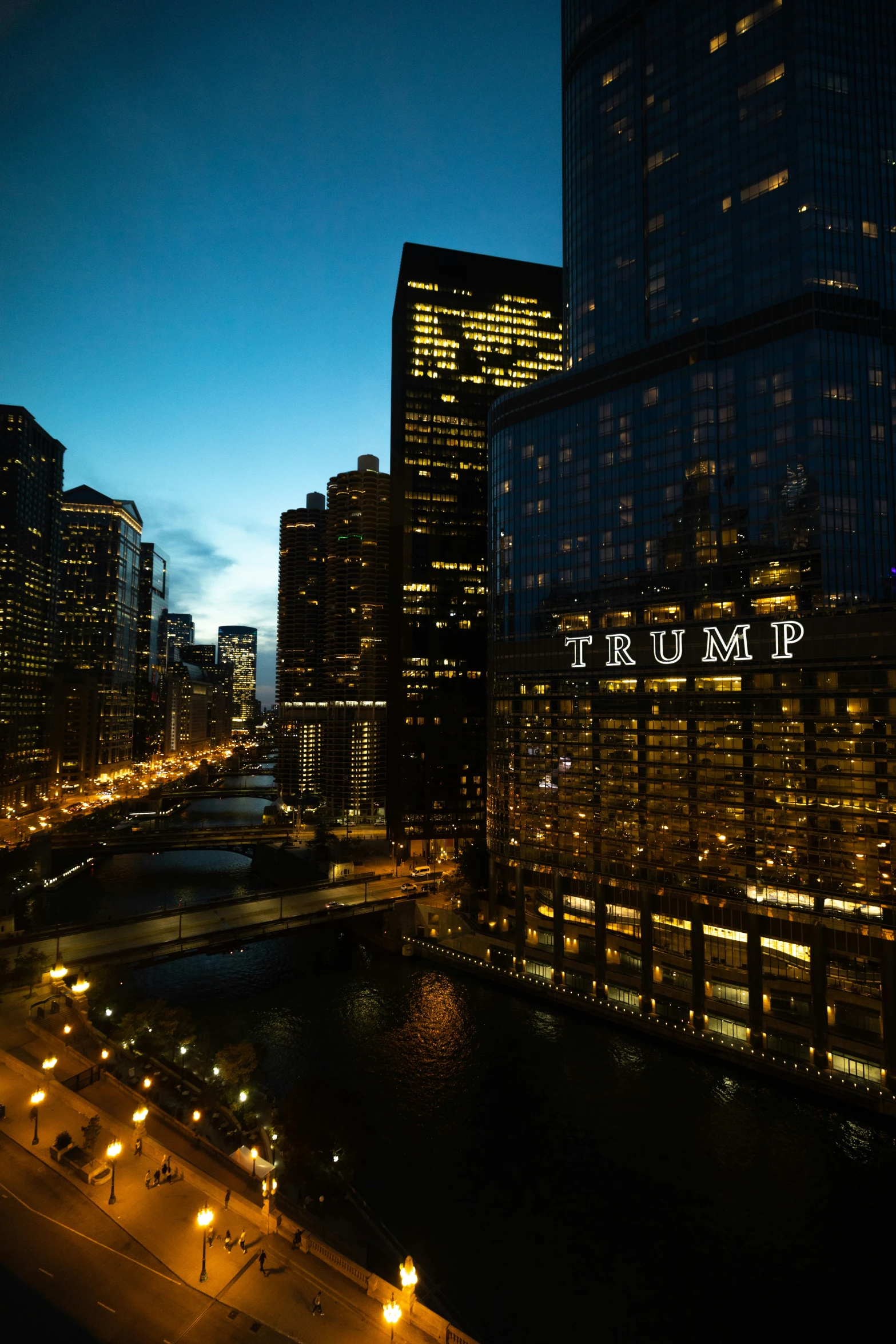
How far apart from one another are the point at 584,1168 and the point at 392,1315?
25.5 metres

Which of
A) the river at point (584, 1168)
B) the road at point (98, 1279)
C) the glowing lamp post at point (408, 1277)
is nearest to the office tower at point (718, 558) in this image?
the river at point (584, 1168)

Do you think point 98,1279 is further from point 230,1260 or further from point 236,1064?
point 236,1064

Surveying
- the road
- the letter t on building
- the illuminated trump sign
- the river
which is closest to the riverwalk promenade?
the road

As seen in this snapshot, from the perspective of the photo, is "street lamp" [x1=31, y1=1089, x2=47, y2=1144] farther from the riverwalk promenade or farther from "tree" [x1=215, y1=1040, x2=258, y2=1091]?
"tree" [x1=215, y1=1040, x2=258, y2=1091]

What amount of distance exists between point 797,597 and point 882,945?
34327 millimetres

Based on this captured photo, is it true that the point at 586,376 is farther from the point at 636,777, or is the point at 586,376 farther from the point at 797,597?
the point at 636,777

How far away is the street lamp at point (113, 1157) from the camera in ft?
138

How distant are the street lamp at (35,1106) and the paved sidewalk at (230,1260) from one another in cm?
47

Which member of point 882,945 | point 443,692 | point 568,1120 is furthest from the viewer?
point 443,692

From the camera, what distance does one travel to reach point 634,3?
104 m

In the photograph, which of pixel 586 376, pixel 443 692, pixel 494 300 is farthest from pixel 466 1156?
pixel 494 300

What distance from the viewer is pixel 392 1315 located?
33.4m

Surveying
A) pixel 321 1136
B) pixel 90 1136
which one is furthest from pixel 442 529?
pixel 90 1136

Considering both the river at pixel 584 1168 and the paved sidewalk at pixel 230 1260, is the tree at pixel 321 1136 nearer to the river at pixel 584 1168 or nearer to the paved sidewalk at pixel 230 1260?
the river at pixel 584 1168
